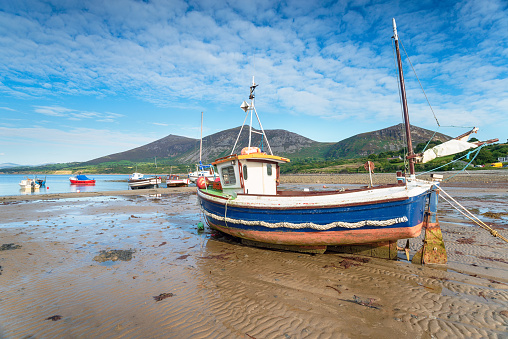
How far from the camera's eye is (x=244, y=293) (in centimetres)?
564

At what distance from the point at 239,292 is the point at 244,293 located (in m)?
0.13

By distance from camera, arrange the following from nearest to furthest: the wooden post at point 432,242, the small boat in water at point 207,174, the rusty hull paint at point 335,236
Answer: the rusty hull paint at point 335,236
the wooden post at point 432,242
the small boat in water at point 207,174

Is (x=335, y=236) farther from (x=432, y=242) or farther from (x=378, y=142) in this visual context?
(x=378, y=142)

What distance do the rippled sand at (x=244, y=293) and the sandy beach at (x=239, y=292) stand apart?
26 millimetres

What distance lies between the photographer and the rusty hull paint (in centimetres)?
649

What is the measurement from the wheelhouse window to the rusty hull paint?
253 centimetres

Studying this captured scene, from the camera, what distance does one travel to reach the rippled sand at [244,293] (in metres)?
4.27

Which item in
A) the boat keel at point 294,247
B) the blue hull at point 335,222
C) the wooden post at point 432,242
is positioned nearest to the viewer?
the blue hull at point 335,222

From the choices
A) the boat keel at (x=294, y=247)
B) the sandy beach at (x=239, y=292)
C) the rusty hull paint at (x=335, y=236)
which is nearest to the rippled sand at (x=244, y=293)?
the sandy beach at (x=239, y=292)

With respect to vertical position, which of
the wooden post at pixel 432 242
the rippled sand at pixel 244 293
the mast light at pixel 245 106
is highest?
the mast light at pixel 245 106

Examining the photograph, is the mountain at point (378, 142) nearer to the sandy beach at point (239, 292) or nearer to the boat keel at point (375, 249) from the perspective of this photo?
the boat keel at point (375, 249)

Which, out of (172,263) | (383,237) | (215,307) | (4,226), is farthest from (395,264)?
(4,226)

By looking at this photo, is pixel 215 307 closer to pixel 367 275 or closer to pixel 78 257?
pixel 367 275

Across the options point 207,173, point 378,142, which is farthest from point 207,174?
point 378,142
